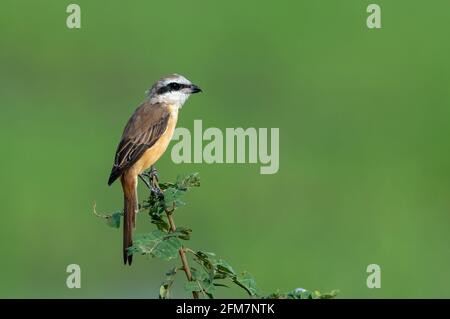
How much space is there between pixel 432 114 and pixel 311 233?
3.03 meters

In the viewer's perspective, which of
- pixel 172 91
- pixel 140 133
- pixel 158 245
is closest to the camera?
pixel 158 245

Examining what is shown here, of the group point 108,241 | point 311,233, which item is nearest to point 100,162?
point 108,241

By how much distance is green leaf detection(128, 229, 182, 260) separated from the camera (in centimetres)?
412

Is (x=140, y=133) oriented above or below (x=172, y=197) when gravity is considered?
above

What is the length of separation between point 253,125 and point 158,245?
837 centimetres

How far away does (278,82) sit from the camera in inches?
558

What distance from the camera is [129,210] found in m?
5.89

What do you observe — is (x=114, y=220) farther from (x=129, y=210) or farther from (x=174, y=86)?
A: (x=174, y=86)

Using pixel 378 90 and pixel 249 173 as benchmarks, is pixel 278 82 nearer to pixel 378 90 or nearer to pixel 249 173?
pixel 378 90

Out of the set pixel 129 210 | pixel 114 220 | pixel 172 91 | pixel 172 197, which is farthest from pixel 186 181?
pixel 172 91

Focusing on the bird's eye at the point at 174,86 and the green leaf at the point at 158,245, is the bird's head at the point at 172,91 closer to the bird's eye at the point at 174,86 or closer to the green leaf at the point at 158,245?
the bird's eye at the point at 174,86

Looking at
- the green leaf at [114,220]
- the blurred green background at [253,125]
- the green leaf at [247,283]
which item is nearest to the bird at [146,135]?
Result: the green leaf at [114,220]

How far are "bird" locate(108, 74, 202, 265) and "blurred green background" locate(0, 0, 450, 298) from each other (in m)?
2.23
